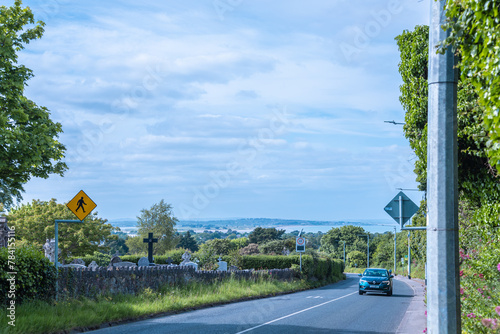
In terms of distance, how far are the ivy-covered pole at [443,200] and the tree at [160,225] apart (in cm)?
6081

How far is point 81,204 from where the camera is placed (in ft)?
46.5

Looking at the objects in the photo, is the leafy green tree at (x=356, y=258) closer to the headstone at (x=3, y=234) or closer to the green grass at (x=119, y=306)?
the green grass at (x=119, y=306)

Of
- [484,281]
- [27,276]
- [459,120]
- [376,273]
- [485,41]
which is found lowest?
[376,273]

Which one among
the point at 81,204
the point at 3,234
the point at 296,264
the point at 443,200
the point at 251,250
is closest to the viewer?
the point at 443,200

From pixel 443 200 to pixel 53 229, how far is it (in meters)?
46.9

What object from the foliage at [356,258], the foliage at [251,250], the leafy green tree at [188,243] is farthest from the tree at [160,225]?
the foliage at [356,258]

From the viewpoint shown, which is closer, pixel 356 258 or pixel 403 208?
pixel 403 208

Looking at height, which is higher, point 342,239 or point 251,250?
point 251,250

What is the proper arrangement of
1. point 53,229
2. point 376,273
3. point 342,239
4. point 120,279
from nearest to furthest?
point 120,279 → point 376,273 → point 53,229 → point 342,239

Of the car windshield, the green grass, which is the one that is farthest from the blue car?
the green grass

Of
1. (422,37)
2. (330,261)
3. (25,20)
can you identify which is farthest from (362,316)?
(330,261)

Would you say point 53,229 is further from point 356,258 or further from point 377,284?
point 356,258

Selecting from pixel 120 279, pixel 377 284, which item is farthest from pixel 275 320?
pixel 377 284

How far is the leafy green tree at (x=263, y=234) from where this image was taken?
8631 cm
